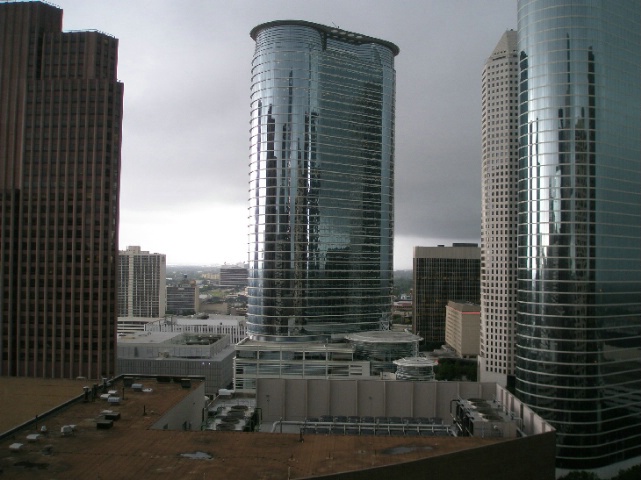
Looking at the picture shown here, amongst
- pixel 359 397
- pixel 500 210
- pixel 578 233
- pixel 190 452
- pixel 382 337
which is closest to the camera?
pixel 190 452

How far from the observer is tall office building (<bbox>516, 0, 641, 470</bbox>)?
8612 centimetres

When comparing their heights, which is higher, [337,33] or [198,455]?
[337,33]

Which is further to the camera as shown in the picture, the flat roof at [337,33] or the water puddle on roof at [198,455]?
the flat roof at [337,33]

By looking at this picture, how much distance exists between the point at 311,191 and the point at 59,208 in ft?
184

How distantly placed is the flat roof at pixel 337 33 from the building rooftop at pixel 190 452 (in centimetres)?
11434

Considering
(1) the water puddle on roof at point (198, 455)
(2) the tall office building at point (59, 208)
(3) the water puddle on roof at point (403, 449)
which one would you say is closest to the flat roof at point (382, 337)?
(2) the tall office building at point (59, 208)

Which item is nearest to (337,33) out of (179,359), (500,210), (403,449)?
(500,210)

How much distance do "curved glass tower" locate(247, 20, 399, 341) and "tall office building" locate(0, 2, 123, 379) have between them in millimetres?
37690

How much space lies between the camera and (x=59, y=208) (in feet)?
353

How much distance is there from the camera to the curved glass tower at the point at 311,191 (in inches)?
5359

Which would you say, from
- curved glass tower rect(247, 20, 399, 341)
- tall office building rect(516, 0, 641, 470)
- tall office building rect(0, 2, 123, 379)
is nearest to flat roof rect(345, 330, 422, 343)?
curved glass tower rect(247, 20, 399, 341)

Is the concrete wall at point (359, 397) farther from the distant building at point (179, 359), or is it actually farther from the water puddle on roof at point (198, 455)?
the distant building at point (179, 359)

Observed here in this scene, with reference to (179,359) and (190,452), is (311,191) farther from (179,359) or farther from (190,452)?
(190,452)

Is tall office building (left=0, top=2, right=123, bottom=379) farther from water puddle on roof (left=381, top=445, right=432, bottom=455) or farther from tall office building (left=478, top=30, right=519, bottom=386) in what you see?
tall office building (left=478, top=30, right=519, bottom=386)
